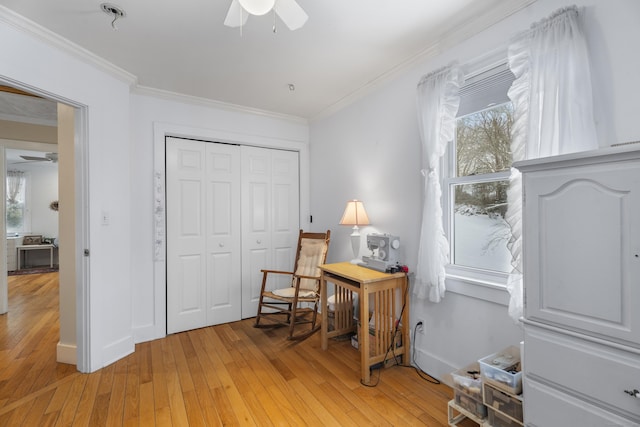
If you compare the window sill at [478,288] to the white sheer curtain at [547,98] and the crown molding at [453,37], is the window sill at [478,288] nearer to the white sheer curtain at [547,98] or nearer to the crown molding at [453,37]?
the white sheer curtain at [547,98]

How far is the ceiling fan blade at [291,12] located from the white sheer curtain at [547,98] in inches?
47.4

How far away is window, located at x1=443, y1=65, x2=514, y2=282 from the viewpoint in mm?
1918

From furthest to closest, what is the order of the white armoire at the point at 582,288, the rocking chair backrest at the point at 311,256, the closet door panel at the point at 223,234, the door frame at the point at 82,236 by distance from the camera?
the closet door panel at the point at 223,234
the rocking chair backrest at the point at 311,256
the door frame at the point at 82,236
the white armoire at the point at 582,288

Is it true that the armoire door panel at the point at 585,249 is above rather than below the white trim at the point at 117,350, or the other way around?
above

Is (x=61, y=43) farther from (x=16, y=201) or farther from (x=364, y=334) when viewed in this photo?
(x=16, y=201)

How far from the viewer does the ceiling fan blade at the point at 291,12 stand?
1380mm

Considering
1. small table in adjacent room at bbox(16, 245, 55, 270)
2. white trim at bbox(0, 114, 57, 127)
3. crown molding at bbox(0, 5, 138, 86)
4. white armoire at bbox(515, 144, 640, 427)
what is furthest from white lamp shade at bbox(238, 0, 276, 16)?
small table in adjacent room at bbox(16, 245, 55, 270)

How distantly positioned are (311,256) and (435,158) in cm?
178

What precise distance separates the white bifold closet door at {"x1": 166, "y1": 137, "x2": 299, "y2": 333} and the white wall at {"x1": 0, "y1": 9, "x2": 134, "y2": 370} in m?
0.49

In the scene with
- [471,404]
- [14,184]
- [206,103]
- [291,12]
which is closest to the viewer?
[291,12]

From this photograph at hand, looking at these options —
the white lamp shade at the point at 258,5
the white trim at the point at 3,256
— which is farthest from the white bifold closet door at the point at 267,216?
the white trim at the point at 3,256

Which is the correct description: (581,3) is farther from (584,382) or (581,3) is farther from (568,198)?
(584,382)

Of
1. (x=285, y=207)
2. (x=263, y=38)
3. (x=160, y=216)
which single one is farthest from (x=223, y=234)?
(x=263, y=38)

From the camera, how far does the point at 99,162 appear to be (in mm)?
2430
